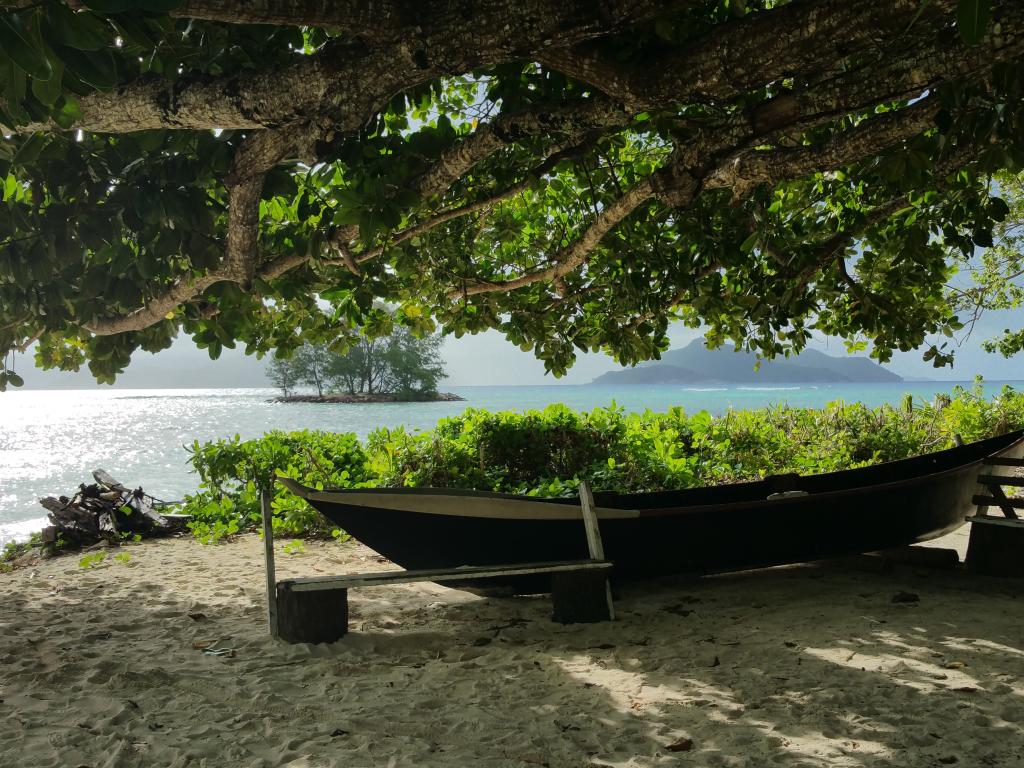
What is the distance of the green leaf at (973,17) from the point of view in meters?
1.49

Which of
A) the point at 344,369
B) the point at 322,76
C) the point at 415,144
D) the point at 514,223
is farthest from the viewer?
the point at 344,369

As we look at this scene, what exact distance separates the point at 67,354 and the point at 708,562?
20.4 ft

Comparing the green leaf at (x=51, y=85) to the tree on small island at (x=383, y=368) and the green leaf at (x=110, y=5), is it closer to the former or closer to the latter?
the green leaf at (x=110, y=5)

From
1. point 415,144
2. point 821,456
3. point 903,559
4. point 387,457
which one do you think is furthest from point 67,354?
point 821,456

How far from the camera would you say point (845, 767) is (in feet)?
7.82

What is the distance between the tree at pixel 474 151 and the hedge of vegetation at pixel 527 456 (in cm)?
166

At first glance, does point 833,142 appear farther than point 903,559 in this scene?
No

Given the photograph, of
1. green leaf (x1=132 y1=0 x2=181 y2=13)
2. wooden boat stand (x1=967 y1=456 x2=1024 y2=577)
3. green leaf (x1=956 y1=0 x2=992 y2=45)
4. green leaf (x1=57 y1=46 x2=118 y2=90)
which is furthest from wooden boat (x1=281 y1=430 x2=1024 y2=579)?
green leaf (x1=956 y1=0 x2=992 y2=45)

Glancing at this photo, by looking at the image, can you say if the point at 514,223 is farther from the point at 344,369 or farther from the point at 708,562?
the point at 344,369

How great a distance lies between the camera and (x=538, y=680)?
11.0 ft

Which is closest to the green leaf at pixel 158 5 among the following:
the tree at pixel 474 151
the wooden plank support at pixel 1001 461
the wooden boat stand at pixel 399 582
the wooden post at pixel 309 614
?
the tree at pixel 474 151

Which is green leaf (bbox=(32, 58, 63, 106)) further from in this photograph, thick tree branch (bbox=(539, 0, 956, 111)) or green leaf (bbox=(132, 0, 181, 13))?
thick tree branch (bbox=(539, 0, 956, 111))

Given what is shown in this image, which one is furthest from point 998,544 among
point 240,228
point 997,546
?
point 240,228

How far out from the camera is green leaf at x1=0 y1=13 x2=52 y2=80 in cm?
189
